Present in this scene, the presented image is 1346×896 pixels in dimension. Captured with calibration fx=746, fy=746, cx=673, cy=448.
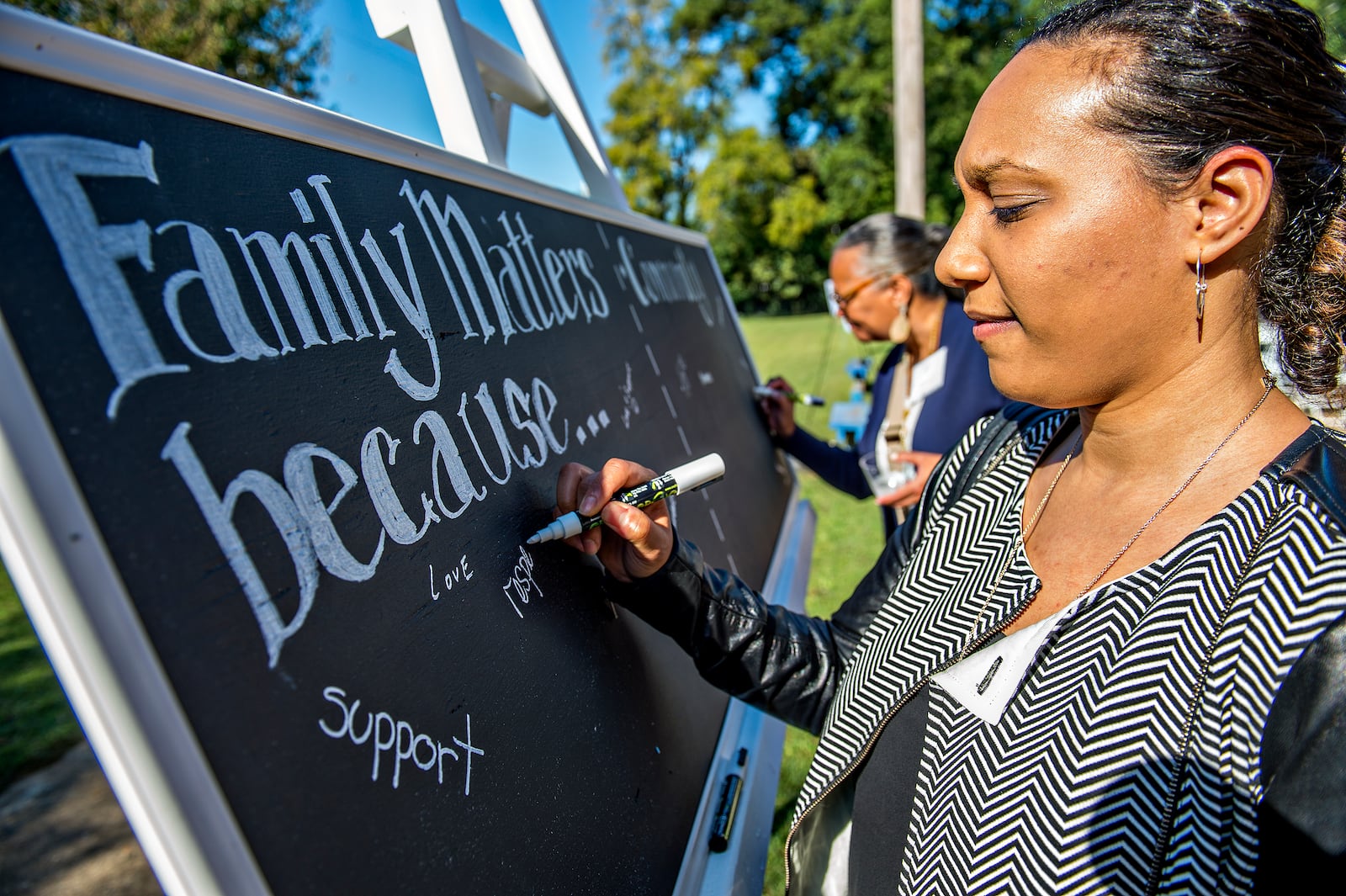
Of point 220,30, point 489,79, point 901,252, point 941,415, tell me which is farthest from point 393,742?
point 220,30

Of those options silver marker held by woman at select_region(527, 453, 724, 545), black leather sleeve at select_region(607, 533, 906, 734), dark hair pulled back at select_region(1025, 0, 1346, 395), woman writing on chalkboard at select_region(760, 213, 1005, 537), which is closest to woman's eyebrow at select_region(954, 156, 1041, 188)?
dark hair pulled back at select_region(1025, 0, 1346, 395)

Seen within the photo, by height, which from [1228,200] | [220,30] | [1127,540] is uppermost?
[220,30]

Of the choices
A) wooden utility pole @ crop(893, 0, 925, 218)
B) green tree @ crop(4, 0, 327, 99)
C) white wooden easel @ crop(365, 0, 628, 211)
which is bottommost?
white wooden easel @ crop(365, 0, 628, 211)

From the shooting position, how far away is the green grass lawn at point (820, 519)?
3074mm

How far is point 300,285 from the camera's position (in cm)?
82

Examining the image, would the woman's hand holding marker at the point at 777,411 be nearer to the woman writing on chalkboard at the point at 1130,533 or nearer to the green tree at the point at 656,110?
the woman writing on chalkboard at the point at 1130,533

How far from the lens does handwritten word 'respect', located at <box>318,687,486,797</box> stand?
707mm

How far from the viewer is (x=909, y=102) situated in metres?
8.06

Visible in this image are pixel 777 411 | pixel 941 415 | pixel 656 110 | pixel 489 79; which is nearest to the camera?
pixel 489 79

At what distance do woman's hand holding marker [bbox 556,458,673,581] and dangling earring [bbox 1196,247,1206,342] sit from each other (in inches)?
32.8

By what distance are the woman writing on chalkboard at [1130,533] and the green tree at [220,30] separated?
8.16 metres

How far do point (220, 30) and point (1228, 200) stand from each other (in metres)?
10.8

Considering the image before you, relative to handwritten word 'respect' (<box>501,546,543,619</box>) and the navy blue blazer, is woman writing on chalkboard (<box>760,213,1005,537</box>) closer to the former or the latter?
the navy blue blazer

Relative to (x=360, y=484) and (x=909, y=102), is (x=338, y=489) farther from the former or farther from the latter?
(x=909, y=102)
